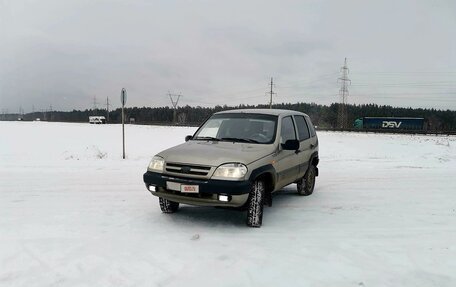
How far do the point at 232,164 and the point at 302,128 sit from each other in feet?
10.2

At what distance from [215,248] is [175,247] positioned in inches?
19.8

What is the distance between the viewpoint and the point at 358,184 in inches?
375

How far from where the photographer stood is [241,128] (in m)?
6.71

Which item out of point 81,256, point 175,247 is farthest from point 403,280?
point 81,256

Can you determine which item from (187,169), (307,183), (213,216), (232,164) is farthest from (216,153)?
(307,183)

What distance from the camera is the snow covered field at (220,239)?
3.95 meters

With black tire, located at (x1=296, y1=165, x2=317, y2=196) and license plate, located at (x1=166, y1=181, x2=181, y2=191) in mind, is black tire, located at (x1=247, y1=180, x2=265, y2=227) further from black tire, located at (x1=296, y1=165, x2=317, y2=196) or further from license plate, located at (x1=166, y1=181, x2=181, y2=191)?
black tire, located at (x1=296, y1=165, x2=317, y2=196)

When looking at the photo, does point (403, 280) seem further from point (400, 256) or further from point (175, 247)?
point (175, 247)

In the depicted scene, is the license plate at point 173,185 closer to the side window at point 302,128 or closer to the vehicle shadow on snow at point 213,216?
the vehicle shadow on snow at point 213,216

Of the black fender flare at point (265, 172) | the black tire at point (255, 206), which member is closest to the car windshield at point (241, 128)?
the black fender flare at point (265, 172)

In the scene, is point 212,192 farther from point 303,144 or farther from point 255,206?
point 303,144

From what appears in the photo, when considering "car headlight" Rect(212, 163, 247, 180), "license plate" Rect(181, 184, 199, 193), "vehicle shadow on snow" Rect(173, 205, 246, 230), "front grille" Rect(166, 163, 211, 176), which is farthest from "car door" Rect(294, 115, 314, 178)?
"license plate" Rect(181, 184, 199, 193)

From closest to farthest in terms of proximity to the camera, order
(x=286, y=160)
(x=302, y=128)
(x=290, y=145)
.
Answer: (x=290, y=145), (x=286, y=160), (x=302, y=128)

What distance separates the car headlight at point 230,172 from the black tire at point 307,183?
298 centimetres
